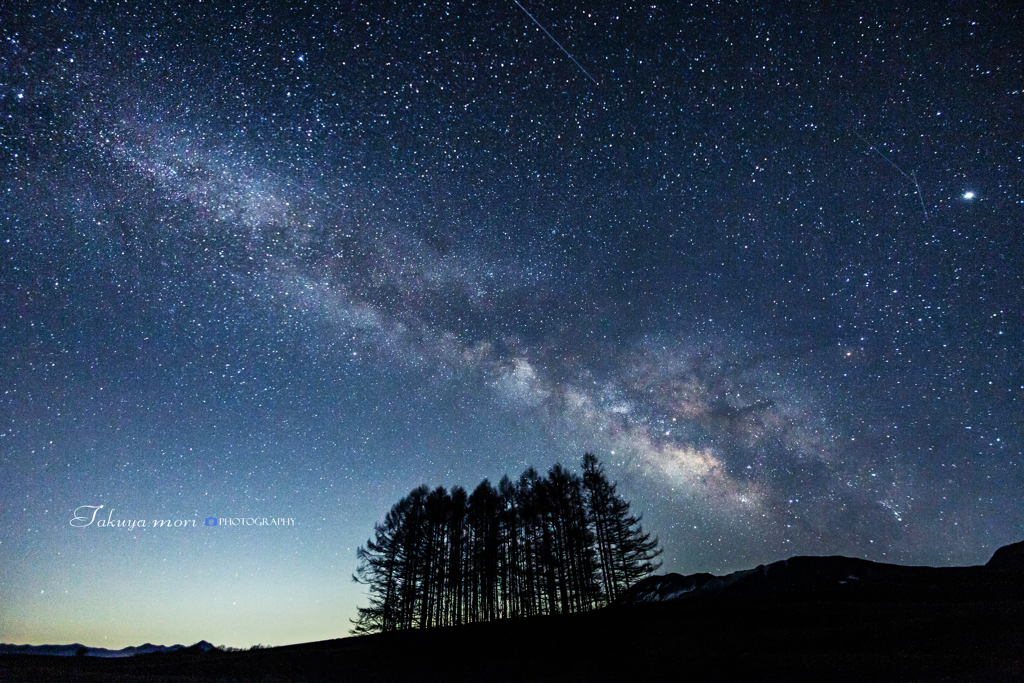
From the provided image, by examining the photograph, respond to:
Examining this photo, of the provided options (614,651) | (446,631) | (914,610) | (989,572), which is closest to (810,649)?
(614,651)

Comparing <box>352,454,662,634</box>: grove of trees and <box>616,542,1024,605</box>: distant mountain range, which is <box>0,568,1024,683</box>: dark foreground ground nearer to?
<box>352,454,662,634</box>: grove of trees

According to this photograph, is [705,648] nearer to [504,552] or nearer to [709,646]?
[709,646]

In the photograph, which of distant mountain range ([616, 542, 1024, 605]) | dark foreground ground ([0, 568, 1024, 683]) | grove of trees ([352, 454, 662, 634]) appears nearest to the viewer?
dark foreground ground ([0, 568, 1024, 683])

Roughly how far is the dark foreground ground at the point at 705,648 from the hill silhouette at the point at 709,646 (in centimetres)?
5

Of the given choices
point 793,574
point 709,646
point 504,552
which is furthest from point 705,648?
point 793,574

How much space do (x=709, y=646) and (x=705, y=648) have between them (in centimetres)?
30

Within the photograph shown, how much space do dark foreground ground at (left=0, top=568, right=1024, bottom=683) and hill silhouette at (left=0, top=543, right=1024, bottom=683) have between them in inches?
2.0

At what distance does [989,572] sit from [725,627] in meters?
19.8

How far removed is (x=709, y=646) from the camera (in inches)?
720

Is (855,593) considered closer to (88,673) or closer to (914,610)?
(914,610)

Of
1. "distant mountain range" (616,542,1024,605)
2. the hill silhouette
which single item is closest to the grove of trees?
the hill silhouette

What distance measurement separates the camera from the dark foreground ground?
14630 millimetres

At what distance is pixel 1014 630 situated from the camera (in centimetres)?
1689

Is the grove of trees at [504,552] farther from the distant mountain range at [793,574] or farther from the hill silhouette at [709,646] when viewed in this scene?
the distant mountain range at [793,574]
